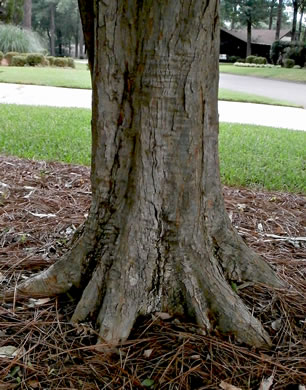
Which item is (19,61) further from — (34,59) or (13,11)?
(13,11)

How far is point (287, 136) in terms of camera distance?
7727mm

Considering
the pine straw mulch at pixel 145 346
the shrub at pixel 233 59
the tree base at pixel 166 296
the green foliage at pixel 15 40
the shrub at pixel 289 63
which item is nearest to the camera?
the pine straw mulch at pixel 145 346

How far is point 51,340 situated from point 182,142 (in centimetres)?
104

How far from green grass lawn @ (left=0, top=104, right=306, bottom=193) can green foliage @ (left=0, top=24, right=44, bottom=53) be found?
1876 centimetres

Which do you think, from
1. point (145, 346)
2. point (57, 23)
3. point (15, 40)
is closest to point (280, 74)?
point (15, 40)

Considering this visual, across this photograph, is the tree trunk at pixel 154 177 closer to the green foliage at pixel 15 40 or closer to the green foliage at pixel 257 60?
the green foliage at pixel 15 40

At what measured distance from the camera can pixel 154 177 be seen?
2184 millimetres

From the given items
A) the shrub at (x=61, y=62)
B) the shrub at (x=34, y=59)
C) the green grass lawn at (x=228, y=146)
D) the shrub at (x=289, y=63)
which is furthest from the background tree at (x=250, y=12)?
the green grass lawn at (x=228, y=146)

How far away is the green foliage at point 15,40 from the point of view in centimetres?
2583

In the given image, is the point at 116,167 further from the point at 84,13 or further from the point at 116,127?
the point at 84,13

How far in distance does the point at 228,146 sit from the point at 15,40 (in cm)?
2252

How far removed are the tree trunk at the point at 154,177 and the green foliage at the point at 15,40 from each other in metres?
25.5

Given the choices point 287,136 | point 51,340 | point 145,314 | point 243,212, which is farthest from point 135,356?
point 287,136

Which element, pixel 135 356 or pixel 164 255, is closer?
pixel 135 356
